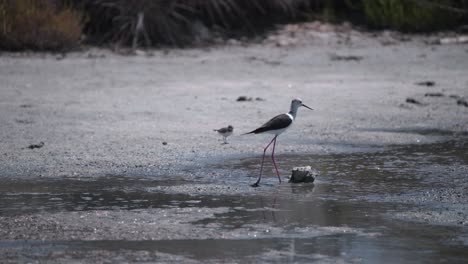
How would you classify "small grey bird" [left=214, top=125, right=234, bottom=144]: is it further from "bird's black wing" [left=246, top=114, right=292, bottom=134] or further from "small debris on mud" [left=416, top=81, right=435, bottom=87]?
"small debris on mud" [left=416, top=81, right=435, bottom=87]

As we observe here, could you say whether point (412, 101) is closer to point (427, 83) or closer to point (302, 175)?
point (427, 83)

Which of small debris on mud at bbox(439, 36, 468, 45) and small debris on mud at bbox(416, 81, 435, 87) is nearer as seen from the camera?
small debris on mud at bbox(416, 81, 435, 87)

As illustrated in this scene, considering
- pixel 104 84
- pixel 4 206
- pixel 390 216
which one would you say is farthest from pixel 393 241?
pixel 104 84

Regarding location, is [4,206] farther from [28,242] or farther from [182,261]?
[182,261]

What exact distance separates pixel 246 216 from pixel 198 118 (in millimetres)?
4941

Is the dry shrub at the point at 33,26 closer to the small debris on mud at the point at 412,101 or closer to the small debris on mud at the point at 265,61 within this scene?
the small debris on mud at the point at 265,61

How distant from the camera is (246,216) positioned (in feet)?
26.4

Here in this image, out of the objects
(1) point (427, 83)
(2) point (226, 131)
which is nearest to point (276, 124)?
(2) point (226, 131)

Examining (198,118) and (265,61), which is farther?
(265,61)

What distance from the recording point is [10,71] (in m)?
15.4

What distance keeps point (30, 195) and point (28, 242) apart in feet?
5.33

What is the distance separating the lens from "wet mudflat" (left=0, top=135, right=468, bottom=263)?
22.8 ft

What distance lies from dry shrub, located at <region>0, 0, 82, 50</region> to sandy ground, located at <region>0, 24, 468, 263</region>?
1.20ft

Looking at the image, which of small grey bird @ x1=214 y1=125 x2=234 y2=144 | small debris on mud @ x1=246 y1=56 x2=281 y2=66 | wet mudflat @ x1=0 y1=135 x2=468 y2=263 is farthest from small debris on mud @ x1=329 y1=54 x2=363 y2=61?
wet mudflat @ x1=0 y1=135 x2=468 y2=263
